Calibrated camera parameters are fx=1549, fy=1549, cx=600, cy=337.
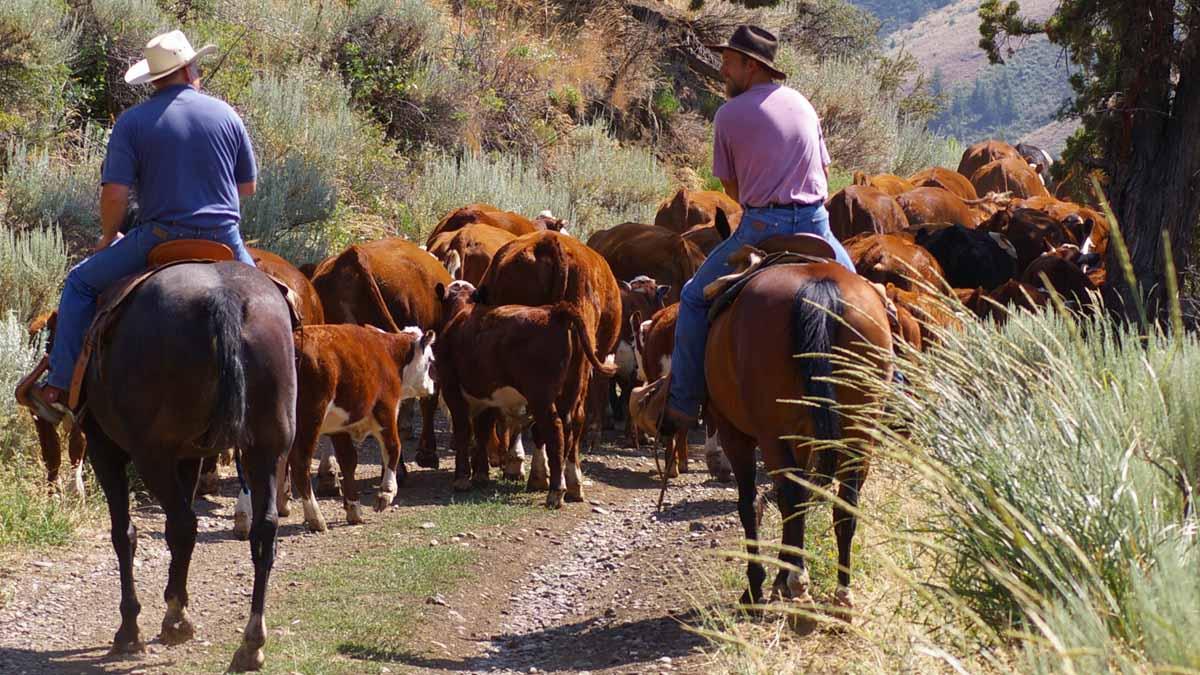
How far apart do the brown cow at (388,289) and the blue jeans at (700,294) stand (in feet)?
15.8

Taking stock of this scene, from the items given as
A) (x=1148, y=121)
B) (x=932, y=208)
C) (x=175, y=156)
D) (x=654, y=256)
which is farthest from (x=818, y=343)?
(x=932, y=208)

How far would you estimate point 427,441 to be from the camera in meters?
13.6

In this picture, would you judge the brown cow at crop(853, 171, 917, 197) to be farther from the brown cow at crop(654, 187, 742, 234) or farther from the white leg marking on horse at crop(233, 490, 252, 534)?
the white leg marking on horse at crop(233, 490, 252, 534)

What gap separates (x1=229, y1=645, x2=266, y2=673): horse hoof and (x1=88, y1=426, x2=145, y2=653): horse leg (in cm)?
69

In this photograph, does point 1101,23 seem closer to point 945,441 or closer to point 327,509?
point 327,509

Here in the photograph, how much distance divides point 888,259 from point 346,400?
207 inches

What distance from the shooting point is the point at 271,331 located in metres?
7.36

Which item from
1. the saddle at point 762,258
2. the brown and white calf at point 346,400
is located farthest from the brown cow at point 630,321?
the saddle at point 762,258

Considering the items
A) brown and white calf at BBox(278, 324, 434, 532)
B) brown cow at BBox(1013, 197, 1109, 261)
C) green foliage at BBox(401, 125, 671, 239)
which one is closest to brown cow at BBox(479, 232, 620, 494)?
brown and white calf at BBox(278, 324, 434, 532)

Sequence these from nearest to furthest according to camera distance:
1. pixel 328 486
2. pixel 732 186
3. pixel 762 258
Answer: pixel 762 258 < pixel 732 186 < pixel 328 486

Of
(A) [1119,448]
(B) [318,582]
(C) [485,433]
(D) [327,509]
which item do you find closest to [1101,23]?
(C) [485,433]

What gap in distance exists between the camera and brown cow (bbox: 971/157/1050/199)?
2839cm

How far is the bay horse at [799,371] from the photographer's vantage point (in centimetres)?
753

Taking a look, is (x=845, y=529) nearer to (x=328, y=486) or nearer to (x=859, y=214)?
(x=328, y=486)
